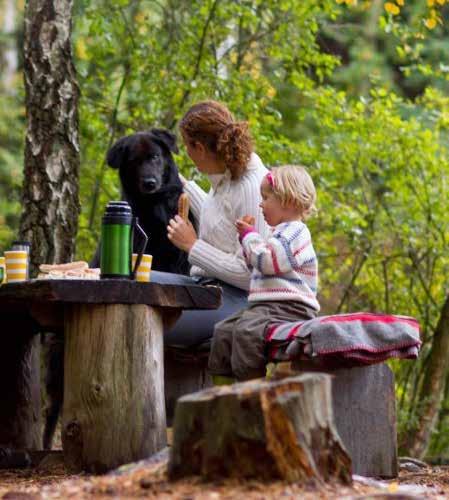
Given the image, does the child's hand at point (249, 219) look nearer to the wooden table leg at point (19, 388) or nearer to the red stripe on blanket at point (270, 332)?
the red stripe on blanket at point (270, 332)

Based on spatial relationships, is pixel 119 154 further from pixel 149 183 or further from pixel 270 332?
pixel 270 332

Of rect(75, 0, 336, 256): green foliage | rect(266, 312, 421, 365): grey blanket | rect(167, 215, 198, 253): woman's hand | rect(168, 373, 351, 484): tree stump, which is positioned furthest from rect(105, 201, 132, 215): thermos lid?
rect(75, 0, 336, 256): green foliage

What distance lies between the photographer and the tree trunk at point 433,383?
812 cm

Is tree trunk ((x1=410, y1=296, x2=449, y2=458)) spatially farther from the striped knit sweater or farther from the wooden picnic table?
the wooden picnic table

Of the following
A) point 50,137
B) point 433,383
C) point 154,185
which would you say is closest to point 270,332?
point 154,185

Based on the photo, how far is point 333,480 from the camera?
288 centimetres

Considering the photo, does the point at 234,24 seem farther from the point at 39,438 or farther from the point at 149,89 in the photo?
the point at 39,438

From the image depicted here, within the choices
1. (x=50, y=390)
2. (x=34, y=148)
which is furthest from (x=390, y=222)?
(x=50, y=390)

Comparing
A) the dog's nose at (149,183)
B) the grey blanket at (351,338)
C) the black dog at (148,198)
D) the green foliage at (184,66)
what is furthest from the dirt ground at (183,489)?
the green foliage at (184,66)

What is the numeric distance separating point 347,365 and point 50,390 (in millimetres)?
2252

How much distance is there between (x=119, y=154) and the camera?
6586 millimetres

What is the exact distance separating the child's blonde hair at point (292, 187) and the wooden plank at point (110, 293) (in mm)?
489

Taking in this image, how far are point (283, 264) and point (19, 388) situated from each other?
1.71m

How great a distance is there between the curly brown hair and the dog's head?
44.9 inches
